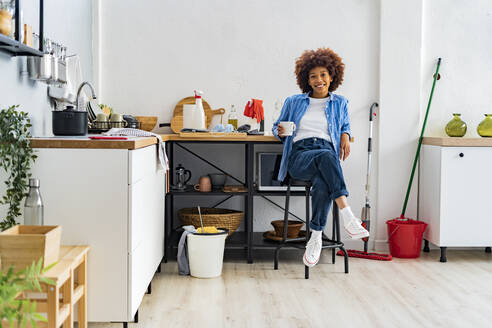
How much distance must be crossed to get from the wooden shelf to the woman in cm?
163

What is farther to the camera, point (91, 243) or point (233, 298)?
point (233, 298)

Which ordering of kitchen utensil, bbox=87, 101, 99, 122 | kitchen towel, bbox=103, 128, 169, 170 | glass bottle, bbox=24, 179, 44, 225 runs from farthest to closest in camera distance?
kitchen utensil, bbox=87, 101, 99, 122, kitchen towel, bbox=103, 128, 169, 170, glass bottle, bbox=24, 179, 44, 225

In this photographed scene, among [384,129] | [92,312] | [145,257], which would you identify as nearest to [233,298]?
[145,257]

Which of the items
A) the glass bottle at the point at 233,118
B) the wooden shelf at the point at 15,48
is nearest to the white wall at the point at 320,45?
the glass bottle at the point at 233,118

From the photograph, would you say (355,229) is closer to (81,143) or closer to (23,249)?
(81,143)

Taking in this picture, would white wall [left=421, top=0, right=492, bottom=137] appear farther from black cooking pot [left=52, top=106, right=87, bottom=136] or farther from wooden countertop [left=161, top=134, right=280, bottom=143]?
black cooking pot [left=52, top=106, right=87, bottom=136]

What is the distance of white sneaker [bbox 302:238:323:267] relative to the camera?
131 inches

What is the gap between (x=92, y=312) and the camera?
7.52ft

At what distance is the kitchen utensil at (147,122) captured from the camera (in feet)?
13.2

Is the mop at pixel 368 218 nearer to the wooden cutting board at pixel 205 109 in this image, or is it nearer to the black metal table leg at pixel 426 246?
the black metal table leg at pixel 426 246

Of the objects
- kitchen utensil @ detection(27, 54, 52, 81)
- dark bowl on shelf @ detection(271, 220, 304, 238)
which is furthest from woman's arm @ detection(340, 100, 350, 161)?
kitchen utensil @ detection(27, 54, 52, 81)

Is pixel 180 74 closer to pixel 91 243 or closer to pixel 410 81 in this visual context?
pixel 410 81

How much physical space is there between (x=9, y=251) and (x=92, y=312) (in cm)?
60

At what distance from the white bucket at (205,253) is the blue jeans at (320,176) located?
1.96 ft
